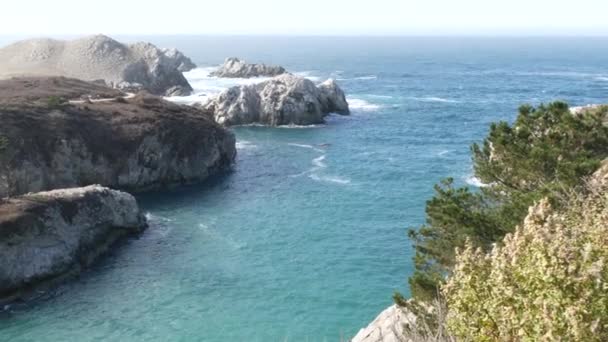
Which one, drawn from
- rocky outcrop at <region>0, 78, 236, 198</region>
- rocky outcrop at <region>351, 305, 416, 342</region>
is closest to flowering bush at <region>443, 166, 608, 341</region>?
rocky outcrop at <region>351, 305, 416, 342</region>

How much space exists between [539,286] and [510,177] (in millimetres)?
22599

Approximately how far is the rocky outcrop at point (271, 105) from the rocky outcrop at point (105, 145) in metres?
27.5

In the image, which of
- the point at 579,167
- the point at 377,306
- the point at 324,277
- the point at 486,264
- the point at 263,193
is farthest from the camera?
the point at 263,193

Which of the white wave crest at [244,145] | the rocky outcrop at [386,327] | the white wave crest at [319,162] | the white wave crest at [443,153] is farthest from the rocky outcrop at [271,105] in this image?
the rocky outcrop at [386,327]

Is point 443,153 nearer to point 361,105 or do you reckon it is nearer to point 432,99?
point 361,105

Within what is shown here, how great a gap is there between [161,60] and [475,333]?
185 meters

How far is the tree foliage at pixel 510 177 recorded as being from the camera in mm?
31141

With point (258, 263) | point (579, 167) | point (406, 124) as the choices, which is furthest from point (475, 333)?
point (406, 124)

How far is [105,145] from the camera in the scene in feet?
281

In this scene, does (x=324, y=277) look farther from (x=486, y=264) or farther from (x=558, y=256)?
(x=558, y=256)

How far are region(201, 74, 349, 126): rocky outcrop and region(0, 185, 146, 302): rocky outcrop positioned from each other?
6300 cm

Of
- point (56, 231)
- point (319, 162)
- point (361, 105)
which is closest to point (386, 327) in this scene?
point (56, 231)

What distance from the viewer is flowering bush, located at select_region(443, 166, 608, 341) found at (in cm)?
1434

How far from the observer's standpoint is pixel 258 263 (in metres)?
58.4
